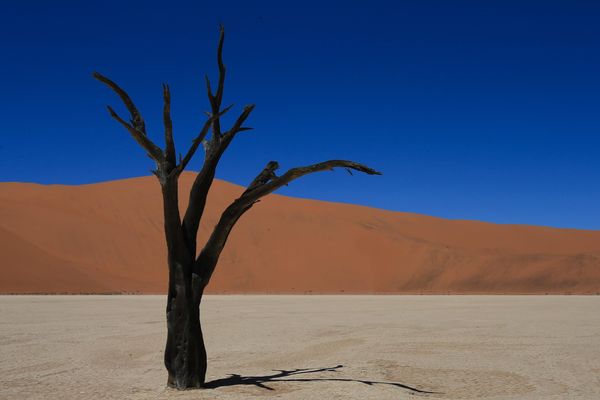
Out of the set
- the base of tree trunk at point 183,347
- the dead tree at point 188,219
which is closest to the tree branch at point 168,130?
the dead tree at point 188,219

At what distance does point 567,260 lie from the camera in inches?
2028

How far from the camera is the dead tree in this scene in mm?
7305

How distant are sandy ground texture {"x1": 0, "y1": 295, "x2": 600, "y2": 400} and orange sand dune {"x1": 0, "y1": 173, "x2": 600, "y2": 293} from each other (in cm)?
2339

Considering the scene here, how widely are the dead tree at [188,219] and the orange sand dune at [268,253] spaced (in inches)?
1198

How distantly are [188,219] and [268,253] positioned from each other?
4413cm

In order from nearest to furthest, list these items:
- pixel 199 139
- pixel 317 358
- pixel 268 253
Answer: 1. pixel 199 139
2. pixel 317 358
3. pixel 268 253

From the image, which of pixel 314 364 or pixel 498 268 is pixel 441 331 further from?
pixel 498 268

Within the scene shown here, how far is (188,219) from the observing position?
25.0 feet

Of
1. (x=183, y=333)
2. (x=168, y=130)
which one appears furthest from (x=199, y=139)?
(x=183, y=333)

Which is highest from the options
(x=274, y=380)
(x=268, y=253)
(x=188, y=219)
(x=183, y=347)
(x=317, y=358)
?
(x=268, y=253)

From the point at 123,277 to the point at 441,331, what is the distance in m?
31.7

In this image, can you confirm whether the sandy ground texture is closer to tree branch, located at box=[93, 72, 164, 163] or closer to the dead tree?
the dead tree

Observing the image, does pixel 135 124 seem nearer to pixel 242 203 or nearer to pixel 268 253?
pixel 242 203

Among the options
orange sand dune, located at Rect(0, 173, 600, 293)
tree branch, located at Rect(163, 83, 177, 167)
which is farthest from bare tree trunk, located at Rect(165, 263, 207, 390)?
Result: orange sand dune, located at Rect(0, 173, 600, 293)
